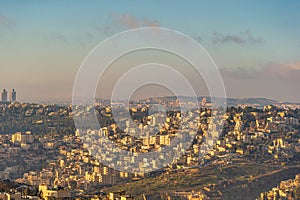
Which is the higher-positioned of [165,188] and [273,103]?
[273,103]

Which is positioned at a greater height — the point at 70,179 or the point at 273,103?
the point at 273,103

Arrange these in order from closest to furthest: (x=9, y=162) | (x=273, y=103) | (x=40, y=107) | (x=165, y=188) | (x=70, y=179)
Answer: (x=165, y=188) < (x=70, y=179) < (x=9, y=162) < (x=273, y=103) < (x=40, y=107)

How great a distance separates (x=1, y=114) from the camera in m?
26.3

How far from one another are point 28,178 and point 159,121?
17.0ft

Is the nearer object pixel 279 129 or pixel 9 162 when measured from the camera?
pixel 9 162

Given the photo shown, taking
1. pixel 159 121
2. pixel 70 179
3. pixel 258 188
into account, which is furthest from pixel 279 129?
pixel 70 179

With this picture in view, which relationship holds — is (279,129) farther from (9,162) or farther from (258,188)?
(9,162)

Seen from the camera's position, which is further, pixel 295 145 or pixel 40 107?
pixel 40 107

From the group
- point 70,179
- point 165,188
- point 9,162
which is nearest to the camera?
point 165,188

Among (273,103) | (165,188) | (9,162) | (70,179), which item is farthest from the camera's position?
(273,103)

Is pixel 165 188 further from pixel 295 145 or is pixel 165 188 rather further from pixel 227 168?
pixel 295 145

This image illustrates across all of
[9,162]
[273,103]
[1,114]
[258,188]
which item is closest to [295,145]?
[273,103]

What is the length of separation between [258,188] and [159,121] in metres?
5.59

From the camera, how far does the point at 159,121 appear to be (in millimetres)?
21641
